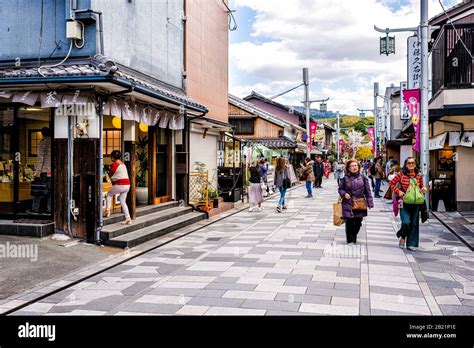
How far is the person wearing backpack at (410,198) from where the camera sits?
9867 mm

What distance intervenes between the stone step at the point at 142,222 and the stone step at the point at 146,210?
10cm

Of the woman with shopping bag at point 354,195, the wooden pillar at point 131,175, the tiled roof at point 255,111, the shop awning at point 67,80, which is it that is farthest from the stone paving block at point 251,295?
the tiled roof at point 255,111

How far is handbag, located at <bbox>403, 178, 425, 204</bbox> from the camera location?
32.2 ft

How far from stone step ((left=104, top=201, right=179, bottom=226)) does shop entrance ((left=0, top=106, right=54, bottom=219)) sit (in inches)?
51.9

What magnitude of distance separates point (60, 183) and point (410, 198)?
749 cm

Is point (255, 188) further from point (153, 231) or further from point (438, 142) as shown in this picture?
point (438, 142)

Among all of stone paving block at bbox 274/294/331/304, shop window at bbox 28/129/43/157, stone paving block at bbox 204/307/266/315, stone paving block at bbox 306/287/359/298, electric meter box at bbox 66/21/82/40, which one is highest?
electric meter box at bbox 66/21/82/40

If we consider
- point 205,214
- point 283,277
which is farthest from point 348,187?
point 205,214

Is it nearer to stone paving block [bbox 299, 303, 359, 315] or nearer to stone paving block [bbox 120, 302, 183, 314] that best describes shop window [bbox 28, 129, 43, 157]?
stone paving block [bbox 120, 302, 183, 314]

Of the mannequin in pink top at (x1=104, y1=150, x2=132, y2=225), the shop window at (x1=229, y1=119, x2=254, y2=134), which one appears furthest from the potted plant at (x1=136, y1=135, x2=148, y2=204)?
the shop window at (x1=229, y1=119, x2=254, y2=134)

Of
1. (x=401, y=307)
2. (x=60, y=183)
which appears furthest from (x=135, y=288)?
(x=60, y=183)

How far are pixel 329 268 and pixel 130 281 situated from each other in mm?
3355

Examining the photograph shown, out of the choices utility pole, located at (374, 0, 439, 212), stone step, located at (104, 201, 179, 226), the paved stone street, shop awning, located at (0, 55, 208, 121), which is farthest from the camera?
utility pole, located at (374, 0, 439, 212)
